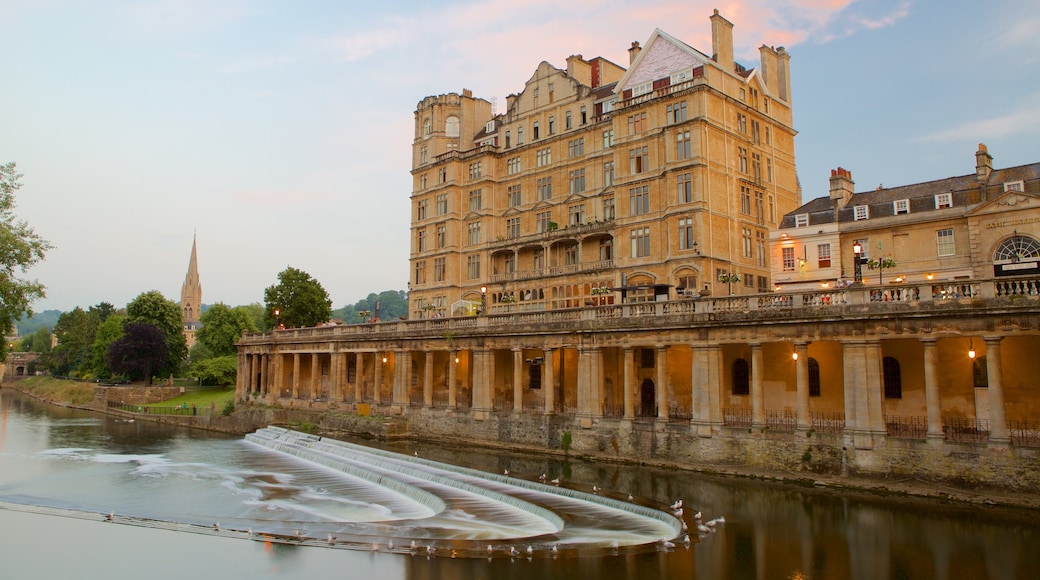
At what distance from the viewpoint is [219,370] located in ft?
293

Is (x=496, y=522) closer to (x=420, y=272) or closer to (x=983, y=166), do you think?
(x=983, y=166)

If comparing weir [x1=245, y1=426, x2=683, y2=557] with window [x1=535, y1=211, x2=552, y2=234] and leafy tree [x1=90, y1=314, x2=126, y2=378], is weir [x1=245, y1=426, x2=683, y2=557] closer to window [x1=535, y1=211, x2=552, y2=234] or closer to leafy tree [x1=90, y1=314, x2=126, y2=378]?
window [x1=535, y1=211, x2=552, y2=234]

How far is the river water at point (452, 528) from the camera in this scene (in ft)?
66.2

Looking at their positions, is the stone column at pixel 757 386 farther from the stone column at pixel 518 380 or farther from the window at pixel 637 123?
the window at pixel 637 123

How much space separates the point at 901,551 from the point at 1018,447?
840 centimetres

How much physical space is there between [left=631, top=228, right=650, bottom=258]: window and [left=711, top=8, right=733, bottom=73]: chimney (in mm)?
14088

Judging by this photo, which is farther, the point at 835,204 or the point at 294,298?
the point at 294,298

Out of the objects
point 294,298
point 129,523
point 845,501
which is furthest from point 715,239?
point 294,298

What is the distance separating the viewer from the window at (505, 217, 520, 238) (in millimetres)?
65625

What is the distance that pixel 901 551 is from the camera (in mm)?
21234

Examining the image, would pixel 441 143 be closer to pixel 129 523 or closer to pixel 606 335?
pixel 606 335

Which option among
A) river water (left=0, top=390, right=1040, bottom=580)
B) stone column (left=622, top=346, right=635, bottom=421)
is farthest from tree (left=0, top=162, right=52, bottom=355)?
stone column (left=622, top=346, right=635, bottom=421)

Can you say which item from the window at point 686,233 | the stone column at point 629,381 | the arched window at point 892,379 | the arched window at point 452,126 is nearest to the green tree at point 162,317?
the arched window at point 452,126

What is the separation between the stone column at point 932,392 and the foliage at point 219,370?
267 feet
